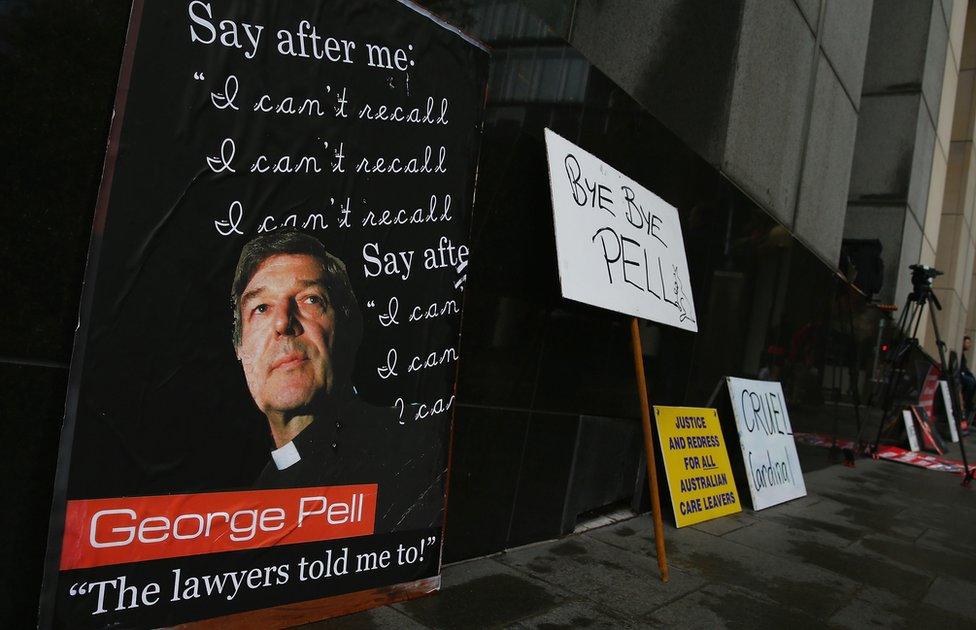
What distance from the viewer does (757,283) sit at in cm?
640

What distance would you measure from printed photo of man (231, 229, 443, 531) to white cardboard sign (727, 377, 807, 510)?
3.70 m

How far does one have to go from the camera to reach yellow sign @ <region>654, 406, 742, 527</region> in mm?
4660

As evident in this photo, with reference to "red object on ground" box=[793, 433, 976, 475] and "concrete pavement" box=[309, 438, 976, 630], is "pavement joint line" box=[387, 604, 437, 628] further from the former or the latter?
"red object on ground" box=[793, 433, 976, 475]

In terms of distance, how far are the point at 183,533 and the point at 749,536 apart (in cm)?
371

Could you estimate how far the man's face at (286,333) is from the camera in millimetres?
2287

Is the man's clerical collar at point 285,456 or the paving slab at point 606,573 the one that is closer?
the man's clerical collar at point 285,456

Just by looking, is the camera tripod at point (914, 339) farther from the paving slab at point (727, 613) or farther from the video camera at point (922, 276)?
the paving slab at point (727, 613)

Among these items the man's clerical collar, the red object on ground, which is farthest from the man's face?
the red object on ground

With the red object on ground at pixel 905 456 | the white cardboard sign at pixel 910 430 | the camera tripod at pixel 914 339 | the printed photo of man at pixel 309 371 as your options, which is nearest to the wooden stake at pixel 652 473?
the printed photo of man at pixel 309 371

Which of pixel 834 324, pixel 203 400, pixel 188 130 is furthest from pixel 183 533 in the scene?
pixel 834 324

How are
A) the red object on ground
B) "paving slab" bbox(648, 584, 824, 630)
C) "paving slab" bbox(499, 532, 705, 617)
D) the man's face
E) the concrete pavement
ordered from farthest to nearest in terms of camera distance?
the red object on ground, "paving slab" bbox(499, 532, 705, 617), "paving slab" bbox(648, 584, 824, 630), the concrete pavement, the man's face

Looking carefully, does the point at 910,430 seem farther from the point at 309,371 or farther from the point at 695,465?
the point at 309,371

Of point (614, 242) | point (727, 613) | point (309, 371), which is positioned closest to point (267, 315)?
point (309, 371)

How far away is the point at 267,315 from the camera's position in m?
2.33
